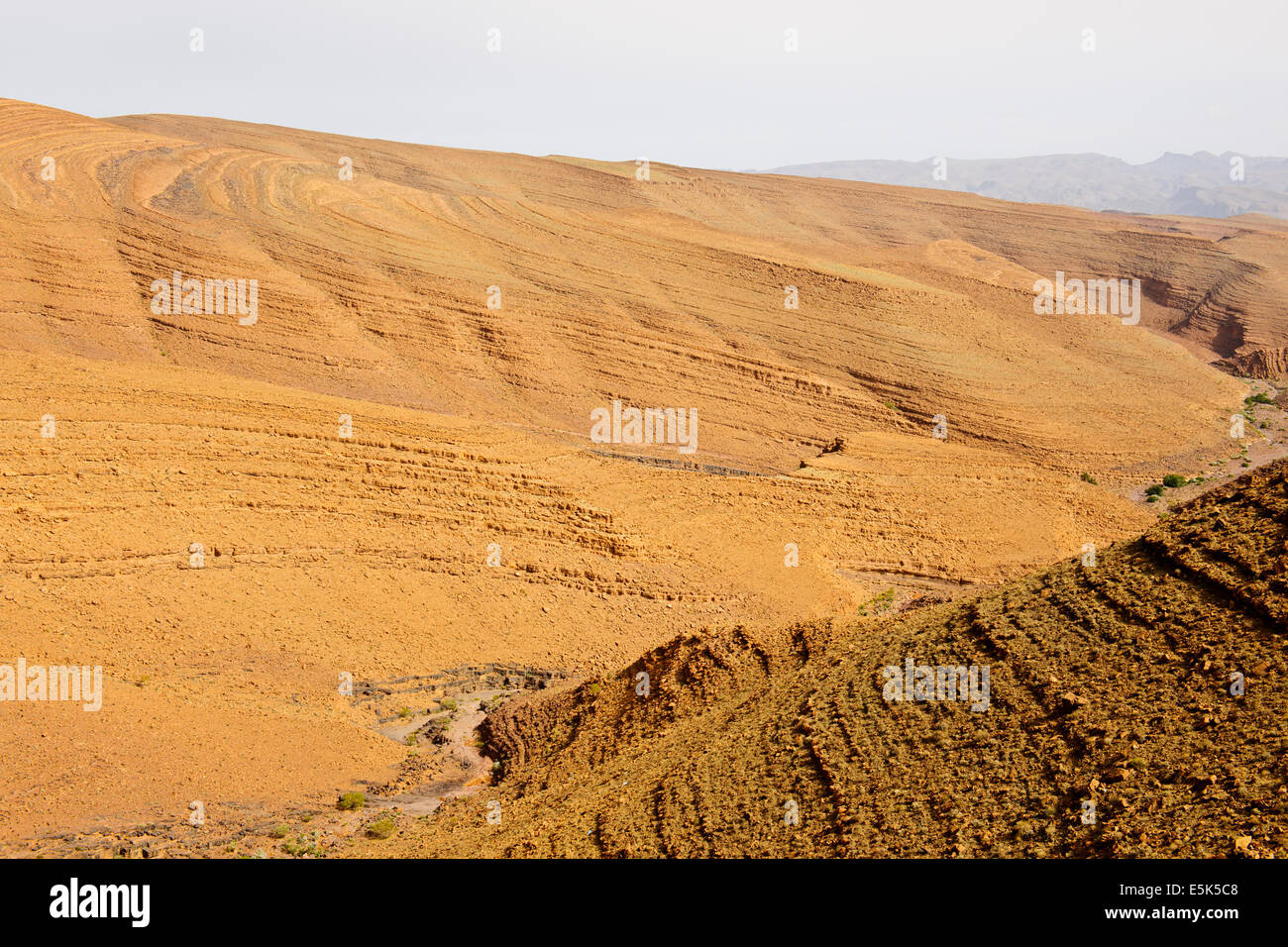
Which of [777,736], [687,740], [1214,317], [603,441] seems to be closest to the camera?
[777,736]

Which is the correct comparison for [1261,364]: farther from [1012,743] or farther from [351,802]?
[351,802]

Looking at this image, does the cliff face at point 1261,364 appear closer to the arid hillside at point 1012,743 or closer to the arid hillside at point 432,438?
the arid hillside at point 432,438

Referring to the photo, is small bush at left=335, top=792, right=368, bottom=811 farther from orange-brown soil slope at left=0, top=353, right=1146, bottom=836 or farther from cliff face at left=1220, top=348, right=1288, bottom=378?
cliff face at left=1220, top=348, right=1288, bottom=378

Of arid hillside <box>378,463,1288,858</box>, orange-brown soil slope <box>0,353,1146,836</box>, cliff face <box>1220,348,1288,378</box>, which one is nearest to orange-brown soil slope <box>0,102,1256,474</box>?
orange-brown soil slope <box>0,353,1146,836</box>

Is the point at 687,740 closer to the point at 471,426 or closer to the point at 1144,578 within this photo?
the point at 1144,578

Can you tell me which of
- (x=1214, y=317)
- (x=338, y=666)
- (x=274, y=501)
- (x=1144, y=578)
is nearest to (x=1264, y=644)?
(x=1144, y=578)

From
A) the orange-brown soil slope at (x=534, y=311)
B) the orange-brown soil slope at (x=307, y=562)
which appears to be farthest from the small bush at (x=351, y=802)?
the orange-brown soil slope at (x=534, y=311)

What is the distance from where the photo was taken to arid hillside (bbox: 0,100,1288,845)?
14117mm

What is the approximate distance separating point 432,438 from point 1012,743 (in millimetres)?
14579

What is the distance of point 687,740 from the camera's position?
1051 centimetres

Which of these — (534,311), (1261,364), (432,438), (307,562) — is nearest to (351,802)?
(307,562)

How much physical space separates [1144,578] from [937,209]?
195 feet

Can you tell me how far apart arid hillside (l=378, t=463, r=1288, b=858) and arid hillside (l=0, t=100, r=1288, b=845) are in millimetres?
2852

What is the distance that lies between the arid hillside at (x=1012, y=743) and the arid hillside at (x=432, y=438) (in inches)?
112
